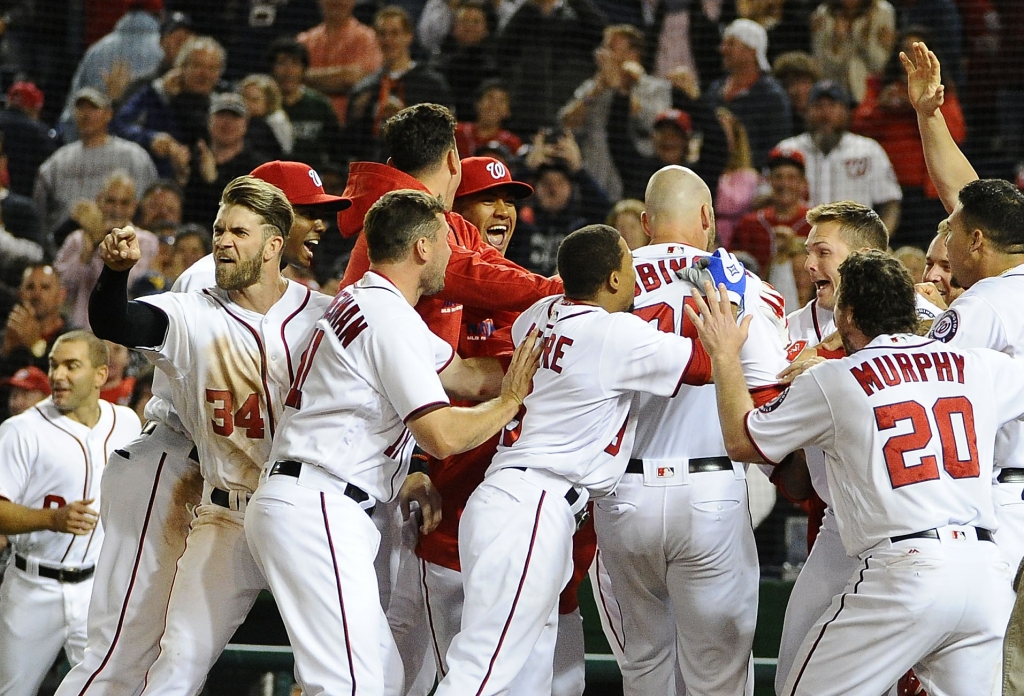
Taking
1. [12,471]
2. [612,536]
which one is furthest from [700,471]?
[12,471]

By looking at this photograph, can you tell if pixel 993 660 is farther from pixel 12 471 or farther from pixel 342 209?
pixel 12 471

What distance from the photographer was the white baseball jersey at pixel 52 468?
18.1 feet

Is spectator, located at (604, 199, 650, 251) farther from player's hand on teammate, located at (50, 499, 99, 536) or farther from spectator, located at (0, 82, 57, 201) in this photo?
spectator, located at (0, 82, 57, 201)

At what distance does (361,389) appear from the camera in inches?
141

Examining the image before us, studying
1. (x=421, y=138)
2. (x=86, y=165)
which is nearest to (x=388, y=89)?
(x=86, y=165)

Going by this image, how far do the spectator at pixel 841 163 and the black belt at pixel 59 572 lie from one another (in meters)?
5.20

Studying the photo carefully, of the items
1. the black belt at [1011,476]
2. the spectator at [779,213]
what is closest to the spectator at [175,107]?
the spectator at [779,213]

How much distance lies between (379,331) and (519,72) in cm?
634

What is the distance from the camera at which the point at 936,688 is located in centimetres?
341

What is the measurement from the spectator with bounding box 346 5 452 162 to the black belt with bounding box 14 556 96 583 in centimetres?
431

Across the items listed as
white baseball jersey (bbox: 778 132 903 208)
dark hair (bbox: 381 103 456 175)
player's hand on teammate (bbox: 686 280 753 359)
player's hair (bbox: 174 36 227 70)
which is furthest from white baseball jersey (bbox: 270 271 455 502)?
player's hair (bbox: 174 36 227 70)

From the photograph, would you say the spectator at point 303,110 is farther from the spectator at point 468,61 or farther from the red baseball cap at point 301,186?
the red baseball cap at point 301,186

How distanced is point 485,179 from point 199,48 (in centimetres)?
555

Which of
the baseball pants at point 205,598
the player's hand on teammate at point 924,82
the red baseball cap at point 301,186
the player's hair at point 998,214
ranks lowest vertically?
the baseball pants at point 205,598
